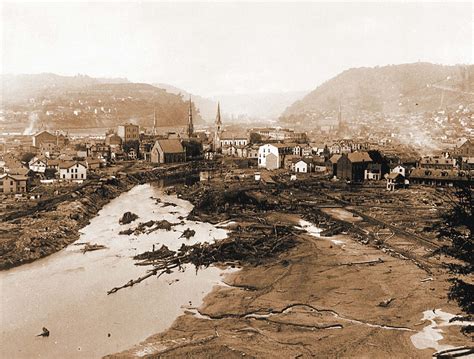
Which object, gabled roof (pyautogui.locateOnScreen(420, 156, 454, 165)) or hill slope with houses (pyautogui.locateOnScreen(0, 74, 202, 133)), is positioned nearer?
gabled roof (pyautogui.locateOnScreen(420, 156, 454, 165))

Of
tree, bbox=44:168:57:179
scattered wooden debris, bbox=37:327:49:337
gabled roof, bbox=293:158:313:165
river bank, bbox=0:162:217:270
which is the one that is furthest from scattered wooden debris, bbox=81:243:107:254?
gabled roof, bbox=293:158:313:165

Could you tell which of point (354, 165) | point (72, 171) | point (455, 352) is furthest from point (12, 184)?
point (455, 352)

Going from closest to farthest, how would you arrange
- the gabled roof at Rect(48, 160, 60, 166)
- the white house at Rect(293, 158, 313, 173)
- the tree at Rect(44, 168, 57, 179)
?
1. the tree at Rect(44, 168, 57, 179)
2. the gabled roof at Rect(48, 160, 60, 166)
3. the white house at Rect(293, 158, 313, 173)

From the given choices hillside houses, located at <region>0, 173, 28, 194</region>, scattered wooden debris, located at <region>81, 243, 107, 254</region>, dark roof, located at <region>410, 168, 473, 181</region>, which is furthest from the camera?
dark roof, located at <region>410, 168, 473, 181</region>

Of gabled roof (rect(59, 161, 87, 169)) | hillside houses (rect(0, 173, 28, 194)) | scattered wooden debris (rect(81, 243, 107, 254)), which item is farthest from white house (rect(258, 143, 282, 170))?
scattered wooden debris (rect(81, 243, 107, 254))

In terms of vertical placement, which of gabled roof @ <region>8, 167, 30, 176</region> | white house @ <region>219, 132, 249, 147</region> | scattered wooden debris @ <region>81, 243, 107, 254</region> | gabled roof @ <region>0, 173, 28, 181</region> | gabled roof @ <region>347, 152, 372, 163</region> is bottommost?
scattered wooden debris @ <region>81, 243, 107, 254</region>

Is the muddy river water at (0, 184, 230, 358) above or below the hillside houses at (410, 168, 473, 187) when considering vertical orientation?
below

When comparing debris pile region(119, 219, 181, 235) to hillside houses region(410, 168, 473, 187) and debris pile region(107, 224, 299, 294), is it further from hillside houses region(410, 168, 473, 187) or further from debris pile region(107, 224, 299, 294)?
hillside houses region(410, 168, 473, 187)
